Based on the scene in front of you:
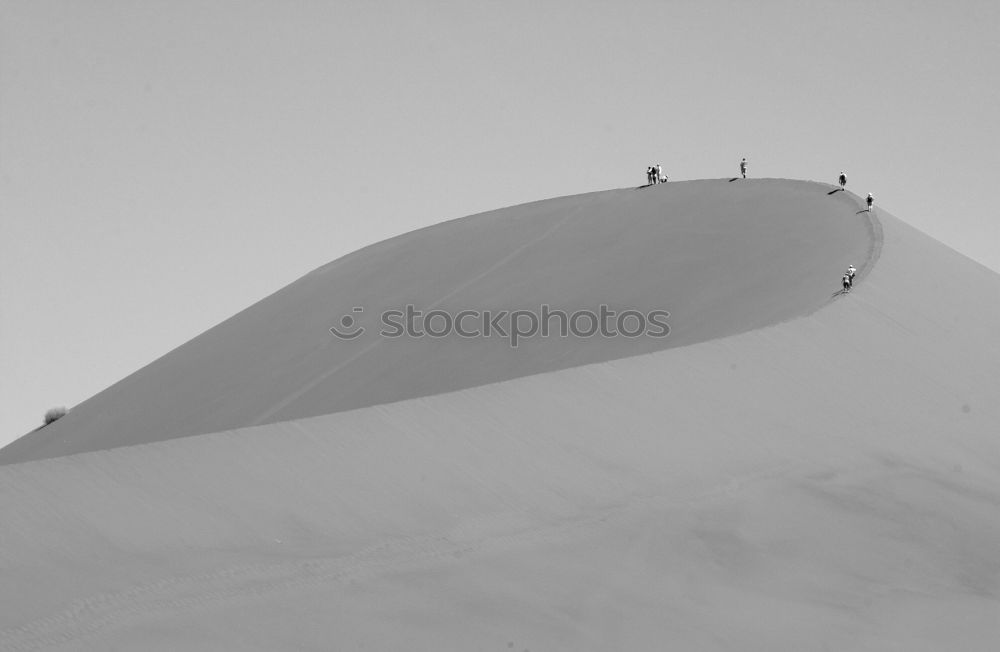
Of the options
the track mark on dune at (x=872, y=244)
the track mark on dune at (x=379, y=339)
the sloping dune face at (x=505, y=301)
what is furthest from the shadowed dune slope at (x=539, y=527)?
the track mark on dune at (x=379, y=339)

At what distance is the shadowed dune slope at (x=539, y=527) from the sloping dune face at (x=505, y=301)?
6.02 metres

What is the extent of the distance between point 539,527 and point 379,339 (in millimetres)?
20480

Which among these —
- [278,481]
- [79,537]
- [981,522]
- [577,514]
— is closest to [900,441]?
[981,522]

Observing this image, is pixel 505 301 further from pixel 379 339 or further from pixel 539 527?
pixel 539 527

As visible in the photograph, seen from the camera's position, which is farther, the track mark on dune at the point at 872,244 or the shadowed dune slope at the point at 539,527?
the track mark on dune at the point at 872,244

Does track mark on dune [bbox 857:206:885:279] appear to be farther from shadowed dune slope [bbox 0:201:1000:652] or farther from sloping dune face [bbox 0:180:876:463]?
shadowed dune slope [bbox 0:201:1000:652]

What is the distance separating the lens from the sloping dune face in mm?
29031

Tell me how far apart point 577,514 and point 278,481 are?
10.2ft

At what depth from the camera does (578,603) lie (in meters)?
13.1

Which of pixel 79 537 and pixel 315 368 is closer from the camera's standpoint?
pixel 79 537

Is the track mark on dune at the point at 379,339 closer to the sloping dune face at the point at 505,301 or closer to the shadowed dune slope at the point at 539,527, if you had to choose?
the sloping dune face at the point at 505,301

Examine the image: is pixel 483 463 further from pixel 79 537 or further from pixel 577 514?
pixel 79 537

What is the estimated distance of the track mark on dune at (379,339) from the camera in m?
30.0

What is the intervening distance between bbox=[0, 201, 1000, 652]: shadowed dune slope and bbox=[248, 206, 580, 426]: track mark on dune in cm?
1053
